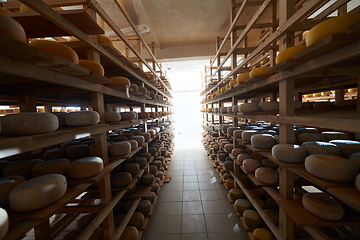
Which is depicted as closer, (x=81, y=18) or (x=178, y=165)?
(x=81, y=18)

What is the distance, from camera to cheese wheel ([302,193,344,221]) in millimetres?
1197

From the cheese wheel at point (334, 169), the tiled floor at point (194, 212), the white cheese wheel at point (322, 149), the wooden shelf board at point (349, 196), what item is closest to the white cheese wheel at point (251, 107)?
the white cheese wheel at point (322, 149)

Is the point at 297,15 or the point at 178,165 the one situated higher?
the point at 297,15

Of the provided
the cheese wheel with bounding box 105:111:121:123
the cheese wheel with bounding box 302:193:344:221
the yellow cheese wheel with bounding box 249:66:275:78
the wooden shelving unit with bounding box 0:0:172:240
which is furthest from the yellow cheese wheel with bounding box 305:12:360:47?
the cheese wheel with bounding box 105:111:121:123

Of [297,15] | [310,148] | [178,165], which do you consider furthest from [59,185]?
[178,165]

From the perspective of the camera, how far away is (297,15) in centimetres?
134

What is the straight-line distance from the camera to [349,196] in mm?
950

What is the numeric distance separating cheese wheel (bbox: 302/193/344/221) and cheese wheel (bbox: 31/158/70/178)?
2273mm

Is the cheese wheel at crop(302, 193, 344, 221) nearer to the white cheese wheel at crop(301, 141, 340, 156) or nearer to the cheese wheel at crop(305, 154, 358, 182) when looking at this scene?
the cheese wheel at crop(305, 154, 358, 182)

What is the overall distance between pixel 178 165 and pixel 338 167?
4322mm

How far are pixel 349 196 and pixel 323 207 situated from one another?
1.28ft

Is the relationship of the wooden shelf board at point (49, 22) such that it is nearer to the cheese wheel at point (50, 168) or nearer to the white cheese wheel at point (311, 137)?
the cheese wheel at point (50, 168)

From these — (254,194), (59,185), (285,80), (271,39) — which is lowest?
(254,194)

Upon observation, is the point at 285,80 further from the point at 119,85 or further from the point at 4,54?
the point at 4,54
